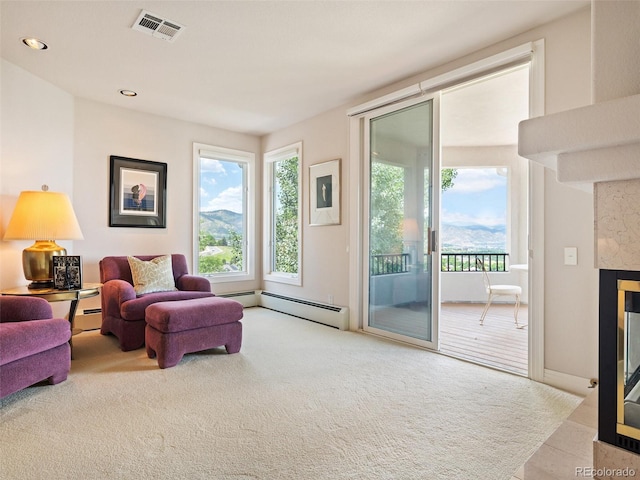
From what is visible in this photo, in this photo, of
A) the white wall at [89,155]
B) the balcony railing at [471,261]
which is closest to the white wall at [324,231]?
the white wall at [89,155]

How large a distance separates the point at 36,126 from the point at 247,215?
2.73 meters

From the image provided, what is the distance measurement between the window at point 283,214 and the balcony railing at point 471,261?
10.1ft

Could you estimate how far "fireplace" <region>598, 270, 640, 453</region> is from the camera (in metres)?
1.20

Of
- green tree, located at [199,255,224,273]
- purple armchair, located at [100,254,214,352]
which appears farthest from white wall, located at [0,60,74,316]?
→ green tree, located at [199,255,224,273]

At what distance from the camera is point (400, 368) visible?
9.50 ft

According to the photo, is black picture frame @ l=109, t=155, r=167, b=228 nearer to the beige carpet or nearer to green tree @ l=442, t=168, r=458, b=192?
the beige carpet

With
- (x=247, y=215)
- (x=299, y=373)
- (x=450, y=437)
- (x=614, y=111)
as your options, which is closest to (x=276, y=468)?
(x=450, y=437)

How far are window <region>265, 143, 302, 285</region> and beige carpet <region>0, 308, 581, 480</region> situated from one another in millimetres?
2216

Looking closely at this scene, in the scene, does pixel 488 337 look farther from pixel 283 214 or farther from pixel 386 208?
pixel 283 214

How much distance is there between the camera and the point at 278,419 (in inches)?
81.1

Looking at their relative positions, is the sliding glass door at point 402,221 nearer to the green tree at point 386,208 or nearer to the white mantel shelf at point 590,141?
the green tree at point 386,208

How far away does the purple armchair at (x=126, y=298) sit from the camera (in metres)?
3.29

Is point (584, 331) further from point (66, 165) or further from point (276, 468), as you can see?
point (66, 165)

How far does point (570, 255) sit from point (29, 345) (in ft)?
11.9
